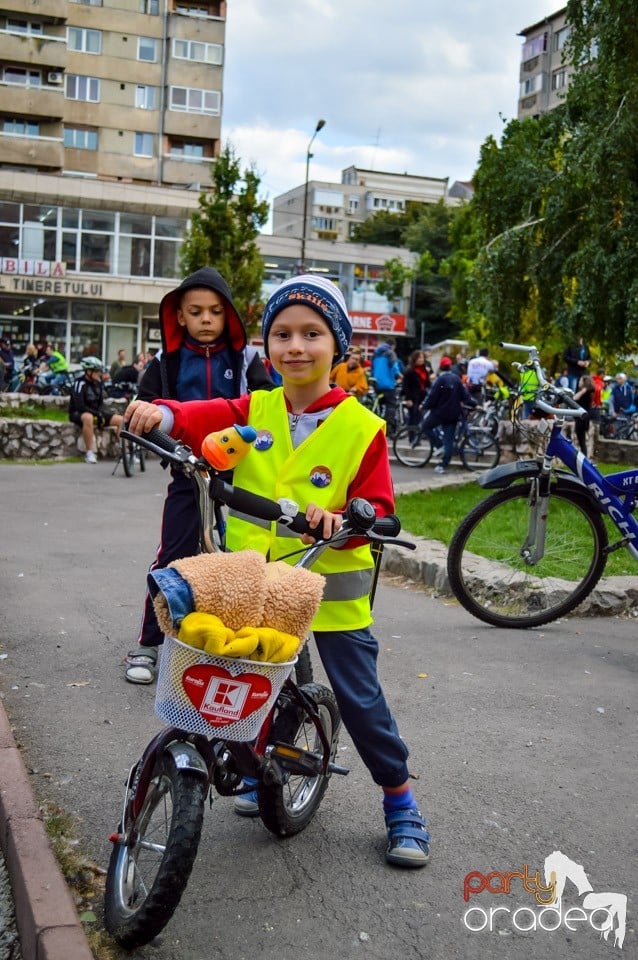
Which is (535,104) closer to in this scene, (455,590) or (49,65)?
(49,65)

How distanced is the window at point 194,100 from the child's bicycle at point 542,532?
164 ft

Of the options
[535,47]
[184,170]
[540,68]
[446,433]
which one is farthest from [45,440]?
[535,47]

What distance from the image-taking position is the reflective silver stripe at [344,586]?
312 cm

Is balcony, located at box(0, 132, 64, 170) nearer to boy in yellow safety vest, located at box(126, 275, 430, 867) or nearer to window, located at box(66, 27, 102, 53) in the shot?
window, located at box(66, 27, 102, 53)

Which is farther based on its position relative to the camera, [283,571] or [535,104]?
[535,104]

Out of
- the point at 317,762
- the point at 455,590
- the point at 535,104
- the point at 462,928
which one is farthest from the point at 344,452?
the point at 535,104

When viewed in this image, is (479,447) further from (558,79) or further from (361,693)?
(558,79)

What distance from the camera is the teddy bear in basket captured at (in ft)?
8.17

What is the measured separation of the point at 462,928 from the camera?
9.68 feet

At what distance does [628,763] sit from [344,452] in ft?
6.82

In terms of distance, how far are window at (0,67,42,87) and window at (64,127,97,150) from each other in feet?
8.66

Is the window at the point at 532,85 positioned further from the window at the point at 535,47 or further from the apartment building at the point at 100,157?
the apartment building at the point at 100,157

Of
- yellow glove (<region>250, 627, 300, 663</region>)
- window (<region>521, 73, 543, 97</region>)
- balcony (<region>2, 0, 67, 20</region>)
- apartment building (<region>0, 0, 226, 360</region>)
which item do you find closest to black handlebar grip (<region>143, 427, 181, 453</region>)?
yellow glove (<region>250, 627, 300, 663</region>)

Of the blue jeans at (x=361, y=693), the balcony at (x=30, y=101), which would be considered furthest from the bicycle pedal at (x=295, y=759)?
the balcony at (x=30, y=101)
